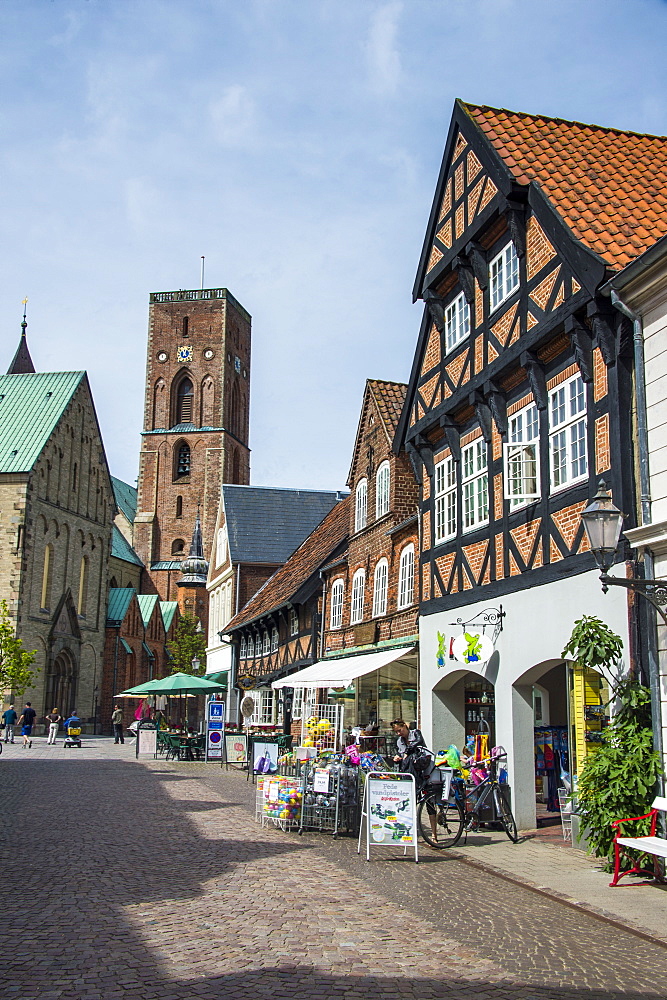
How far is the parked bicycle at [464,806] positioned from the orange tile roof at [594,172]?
22.2 feet

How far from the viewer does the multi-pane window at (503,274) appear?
573 inches

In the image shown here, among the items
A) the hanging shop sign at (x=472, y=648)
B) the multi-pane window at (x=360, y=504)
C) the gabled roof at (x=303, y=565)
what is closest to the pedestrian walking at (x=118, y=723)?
the gabled roof at (x=303, y=565)

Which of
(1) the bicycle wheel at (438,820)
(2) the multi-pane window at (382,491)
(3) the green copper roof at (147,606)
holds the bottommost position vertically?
(1) the bicycle wheel at (438,820)

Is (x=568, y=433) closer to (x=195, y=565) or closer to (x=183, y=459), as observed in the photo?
(x=195, y=565)

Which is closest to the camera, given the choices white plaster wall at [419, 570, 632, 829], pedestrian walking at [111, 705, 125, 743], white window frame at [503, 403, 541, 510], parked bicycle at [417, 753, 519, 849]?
white plaster wall at [419, 570, 632, 829]

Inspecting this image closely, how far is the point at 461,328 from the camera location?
16.7m

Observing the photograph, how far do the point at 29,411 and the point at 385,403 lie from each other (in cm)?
3901

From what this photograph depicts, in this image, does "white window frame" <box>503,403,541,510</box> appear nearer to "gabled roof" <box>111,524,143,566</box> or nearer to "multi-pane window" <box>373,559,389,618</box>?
"multi-pane window" <box>373,559,389,618</box>

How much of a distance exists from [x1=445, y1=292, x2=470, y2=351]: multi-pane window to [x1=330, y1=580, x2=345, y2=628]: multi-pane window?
9.90 metres

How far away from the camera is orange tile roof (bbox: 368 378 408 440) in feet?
75.0

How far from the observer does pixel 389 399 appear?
23.6 m

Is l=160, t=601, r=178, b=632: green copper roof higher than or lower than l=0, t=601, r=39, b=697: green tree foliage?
higher

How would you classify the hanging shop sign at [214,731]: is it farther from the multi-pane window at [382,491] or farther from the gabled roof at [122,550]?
the gabled roof at [122,550]

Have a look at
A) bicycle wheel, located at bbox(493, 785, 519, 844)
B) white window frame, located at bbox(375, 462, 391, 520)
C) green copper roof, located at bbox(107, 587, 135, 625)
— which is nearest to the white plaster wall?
bicycle wheel, located at bbox(493, 785, 519, 844)
